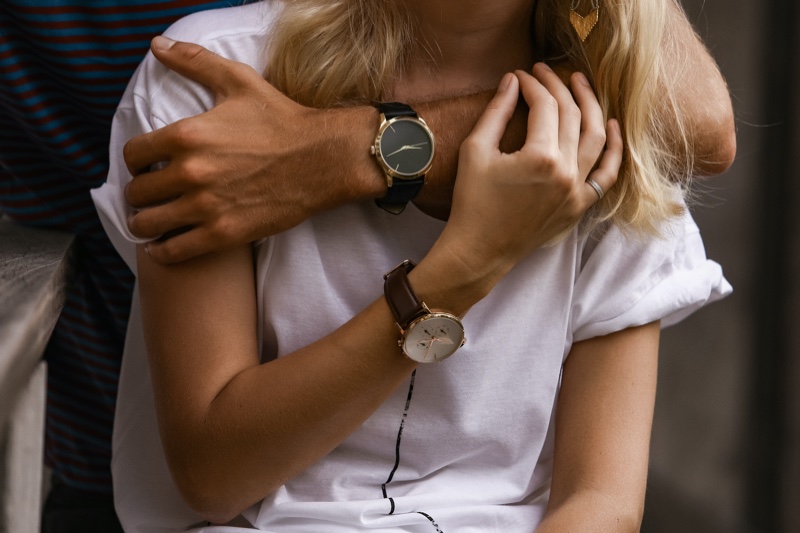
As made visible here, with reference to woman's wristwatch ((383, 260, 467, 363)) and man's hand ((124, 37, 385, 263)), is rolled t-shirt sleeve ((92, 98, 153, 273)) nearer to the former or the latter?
man's hand ((124, 37, 385, 263))

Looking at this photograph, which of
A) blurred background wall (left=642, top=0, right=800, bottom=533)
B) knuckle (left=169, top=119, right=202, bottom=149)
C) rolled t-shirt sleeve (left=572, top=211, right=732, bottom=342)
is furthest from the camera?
blurred background wall (left=642, top=0, right=800, bottom=533)

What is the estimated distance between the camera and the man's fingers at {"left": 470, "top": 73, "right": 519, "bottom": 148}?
3.88 ft

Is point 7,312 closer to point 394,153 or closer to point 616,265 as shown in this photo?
point 394,153

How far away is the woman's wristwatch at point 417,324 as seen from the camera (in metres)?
1.13

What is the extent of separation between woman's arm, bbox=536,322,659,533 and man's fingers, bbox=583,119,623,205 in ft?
0.81

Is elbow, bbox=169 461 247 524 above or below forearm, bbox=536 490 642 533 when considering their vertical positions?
above

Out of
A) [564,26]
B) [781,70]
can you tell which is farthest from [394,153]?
[781,70]

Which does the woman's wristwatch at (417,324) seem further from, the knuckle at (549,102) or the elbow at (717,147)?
the elbow at (717,147)

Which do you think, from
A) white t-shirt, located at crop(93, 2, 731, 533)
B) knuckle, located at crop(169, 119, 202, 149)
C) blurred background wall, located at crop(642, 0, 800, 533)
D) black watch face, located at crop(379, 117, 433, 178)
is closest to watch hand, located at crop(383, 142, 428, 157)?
black watch face, located at crop(379, 117, 433, 178)

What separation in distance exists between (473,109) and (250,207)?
1.09 feet

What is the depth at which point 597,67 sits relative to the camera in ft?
4.26

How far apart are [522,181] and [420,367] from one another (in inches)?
12.1

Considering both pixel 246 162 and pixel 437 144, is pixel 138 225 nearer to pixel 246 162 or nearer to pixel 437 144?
pixel 246 162

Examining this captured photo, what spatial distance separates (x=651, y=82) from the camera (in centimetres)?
128
